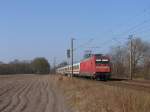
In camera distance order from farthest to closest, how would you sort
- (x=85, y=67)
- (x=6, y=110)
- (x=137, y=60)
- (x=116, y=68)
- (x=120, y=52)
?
(x=120, y=52) → (x=137, y=60) → (x=116, y=68) → (x=85, y=67) → (x=6, y=110)

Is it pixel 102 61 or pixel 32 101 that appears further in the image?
pixel 102 61

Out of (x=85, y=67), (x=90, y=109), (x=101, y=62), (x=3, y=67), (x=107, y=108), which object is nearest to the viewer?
(x=107, y=108)

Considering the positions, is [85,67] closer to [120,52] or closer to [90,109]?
[90,109]

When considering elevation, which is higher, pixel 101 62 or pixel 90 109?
pixel 101 62

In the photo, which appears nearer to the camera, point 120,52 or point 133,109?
point 133,109

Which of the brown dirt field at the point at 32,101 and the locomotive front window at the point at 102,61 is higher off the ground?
the locomotive front window at the point at 102,61

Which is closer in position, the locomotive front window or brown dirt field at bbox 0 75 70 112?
brown dirt field at bbox 0 75 70 112

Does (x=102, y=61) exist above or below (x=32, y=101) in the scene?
above

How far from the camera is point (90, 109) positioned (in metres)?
17.8

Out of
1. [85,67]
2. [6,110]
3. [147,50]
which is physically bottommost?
[6,110]

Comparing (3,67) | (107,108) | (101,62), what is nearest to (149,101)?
(107,108)

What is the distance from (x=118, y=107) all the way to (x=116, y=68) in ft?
264

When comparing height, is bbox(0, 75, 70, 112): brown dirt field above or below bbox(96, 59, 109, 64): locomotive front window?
below

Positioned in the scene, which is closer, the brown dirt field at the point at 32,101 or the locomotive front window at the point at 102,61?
the brown dirt field at the point at 32,101
